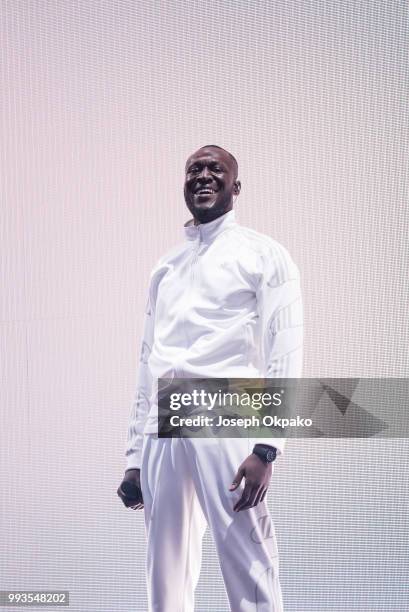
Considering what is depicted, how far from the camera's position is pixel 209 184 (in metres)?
2.48

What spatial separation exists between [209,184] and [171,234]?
27cm

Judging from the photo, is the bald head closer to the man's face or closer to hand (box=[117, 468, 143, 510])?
the man's face

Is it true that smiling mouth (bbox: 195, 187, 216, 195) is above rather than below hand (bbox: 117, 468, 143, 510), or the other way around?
above

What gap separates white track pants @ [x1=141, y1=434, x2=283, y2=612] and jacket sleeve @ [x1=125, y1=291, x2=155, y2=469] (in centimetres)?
7

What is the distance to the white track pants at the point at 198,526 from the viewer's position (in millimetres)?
2234

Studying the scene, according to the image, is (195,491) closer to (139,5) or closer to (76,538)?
(76,538)

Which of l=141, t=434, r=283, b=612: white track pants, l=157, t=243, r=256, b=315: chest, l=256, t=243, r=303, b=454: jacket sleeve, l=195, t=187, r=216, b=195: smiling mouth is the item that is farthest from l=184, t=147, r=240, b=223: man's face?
l=141, t=434, r=283, b=612: white track pants

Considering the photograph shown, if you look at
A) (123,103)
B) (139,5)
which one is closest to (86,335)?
(123,103)

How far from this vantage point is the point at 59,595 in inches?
105

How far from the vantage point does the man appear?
7.36 ft

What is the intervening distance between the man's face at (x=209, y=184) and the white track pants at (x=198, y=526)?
63cm

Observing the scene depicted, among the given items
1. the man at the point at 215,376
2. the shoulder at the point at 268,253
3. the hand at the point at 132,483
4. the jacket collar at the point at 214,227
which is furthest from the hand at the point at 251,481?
the jacket collar at the point at 214,227

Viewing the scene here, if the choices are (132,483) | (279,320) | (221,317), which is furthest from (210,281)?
(132,483)

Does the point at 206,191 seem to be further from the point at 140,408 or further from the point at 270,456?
the point at 270,456
